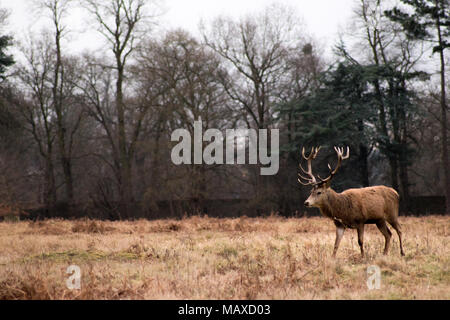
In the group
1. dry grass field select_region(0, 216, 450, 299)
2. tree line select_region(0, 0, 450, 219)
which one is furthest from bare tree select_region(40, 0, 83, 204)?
dry grass field select_region(0, 216, 450, 299)

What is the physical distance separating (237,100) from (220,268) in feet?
85.7

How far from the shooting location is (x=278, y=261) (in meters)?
8.40

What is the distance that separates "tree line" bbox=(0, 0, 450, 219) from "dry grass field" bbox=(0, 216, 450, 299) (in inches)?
608

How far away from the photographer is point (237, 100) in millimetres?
33406

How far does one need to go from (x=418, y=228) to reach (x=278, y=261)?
784cm

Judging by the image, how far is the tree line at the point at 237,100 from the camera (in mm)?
27875

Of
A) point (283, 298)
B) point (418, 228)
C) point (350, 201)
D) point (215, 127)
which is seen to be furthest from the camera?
point (215, 127)

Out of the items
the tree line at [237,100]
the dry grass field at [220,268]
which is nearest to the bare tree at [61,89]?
the tree line at [237,100]

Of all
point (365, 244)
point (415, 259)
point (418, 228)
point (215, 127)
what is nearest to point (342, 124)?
point (215, 127)

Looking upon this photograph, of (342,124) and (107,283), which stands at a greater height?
(342,124)

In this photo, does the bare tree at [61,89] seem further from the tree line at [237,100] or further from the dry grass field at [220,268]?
the dry grass field at [220,268]

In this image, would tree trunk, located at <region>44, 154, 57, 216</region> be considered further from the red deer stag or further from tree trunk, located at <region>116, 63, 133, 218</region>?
the red deer stag

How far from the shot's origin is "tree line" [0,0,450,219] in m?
27.9

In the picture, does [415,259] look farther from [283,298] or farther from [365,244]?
[283,298]
